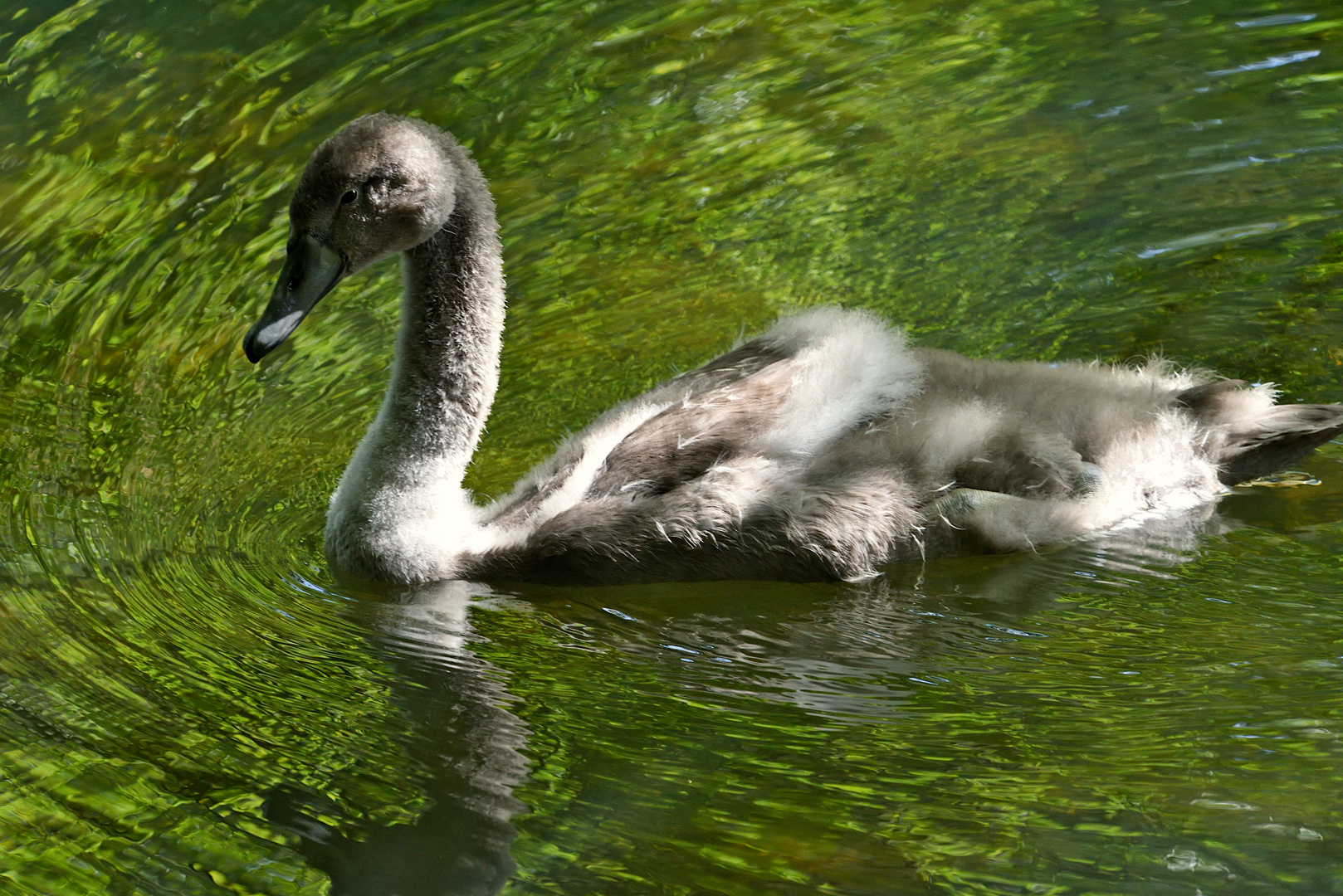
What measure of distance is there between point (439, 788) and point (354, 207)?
2015 millimetres

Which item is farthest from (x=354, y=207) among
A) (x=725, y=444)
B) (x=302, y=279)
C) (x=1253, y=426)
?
(x=1253, y=426)

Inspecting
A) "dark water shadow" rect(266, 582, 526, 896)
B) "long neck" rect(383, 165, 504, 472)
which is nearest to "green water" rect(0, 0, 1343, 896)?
"dark water shadow" rect(266, 582, 526, 896)

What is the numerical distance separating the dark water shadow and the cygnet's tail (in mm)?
2559

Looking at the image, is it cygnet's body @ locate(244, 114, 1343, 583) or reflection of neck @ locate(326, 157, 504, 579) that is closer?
cygnet's body @ locate(244, 114, 1343, 583)

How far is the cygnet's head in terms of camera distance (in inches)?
186

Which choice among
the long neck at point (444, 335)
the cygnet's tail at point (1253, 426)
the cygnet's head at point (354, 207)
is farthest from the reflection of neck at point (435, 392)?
the cygnet's tail at point (1253, 426)

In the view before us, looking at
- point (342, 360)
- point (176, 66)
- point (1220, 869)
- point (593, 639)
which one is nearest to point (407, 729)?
point (593, 639)

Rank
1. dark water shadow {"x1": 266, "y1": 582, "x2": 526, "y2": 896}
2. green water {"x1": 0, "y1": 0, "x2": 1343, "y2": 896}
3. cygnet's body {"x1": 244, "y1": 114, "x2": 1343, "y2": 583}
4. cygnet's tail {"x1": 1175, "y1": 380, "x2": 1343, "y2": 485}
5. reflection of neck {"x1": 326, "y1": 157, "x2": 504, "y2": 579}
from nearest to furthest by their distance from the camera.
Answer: dark water shadow {"x1": 266, "y1": 582, "x2": 526, "y2": 896}, green water {"x1": 0, "y1": 0, "x2": 1343, "y2": 896}, cygnet's body {"x1": 244, "y1": 114, "x2": 1343, "y2": 583}, reflection of neck {"x1": 326, "y1": 157, "x2": 504, "y2": 579}, cygnet's tail {"x1": 1175, "y1": 380, "x2": 1343, "y2": 485}

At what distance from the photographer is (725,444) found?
4.76m

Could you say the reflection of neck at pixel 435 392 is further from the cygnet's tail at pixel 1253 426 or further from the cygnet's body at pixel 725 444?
the cygnet's tail at pixel 1253 426

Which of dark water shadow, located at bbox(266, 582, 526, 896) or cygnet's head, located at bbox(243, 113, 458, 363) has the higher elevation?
cygnet's head, located at bbox(243, 113, 458, 363)

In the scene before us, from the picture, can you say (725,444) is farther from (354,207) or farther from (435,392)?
(354,207)

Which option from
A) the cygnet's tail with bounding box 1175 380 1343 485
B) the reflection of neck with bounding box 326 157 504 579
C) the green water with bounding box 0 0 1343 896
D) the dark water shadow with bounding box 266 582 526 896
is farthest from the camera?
the cygnet's tail with bounding box 1175 380 1343 485

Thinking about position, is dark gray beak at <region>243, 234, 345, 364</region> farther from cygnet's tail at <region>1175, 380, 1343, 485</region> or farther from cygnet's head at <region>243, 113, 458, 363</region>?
cygnet's tail at <region>1175, 380, 1343, 485</region>
